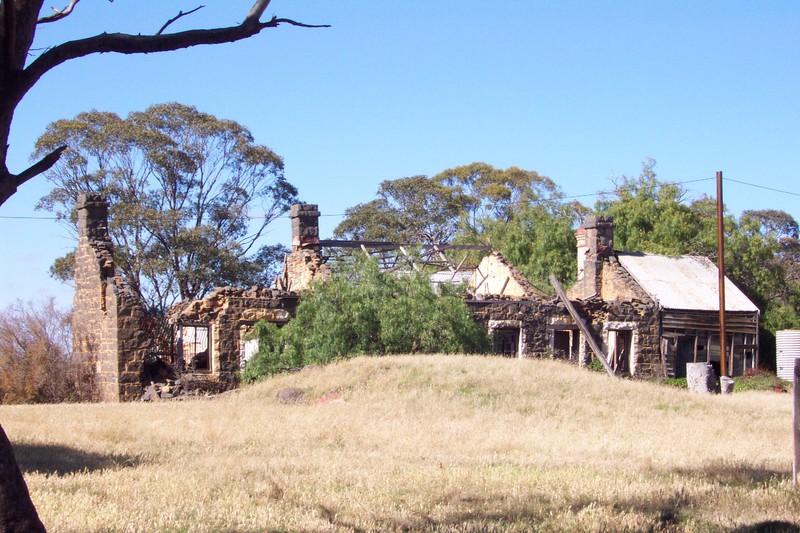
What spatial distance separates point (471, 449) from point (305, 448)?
2174 mm

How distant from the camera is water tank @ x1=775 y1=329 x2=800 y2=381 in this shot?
110 feet

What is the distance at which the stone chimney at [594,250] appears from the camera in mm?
32781

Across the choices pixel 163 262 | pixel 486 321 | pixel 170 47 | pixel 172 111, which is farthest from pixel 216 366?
pixel 170 47

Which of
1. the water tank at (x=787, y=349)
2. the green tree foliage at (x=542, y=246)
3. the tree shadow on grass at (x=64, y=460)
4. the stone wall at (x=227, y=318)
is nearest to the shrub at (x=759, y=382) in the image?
the water tank at (x=787, y=349)

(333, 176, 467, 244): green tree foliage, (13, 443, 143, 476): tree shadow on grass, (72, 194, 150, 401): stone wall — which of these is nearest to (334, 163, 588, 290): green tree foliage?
(333, 176, 467, 244): green tree foliage

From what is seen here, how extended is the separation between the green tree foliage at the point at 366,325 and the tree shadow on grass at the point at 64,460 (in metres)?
11.4

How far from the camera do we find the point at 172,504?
24.5 ft

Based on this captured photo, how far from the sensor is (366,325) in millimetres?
22969

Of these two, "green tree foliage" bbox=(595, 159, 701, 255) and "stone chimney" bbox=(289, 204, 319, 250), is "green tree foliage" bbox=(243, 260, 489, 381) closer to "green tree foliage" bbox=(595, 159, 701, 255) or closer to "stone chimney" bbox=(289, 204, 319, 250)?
"stone chimney" bbox=(289, 204, 319, 250)

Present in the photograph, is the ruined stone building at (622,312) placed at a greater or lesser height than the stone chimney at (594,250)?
lesser

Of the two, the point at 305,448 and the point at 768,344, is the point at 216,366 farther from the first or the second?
the point at 768,344

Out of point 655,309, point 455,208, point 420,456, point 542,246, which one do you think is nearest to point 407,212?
point 455,208

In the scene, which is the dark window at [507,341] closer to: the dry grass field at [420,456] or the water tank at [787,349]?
the dry grass field at [420,456]

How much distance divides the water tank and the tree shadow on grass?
28.6m
